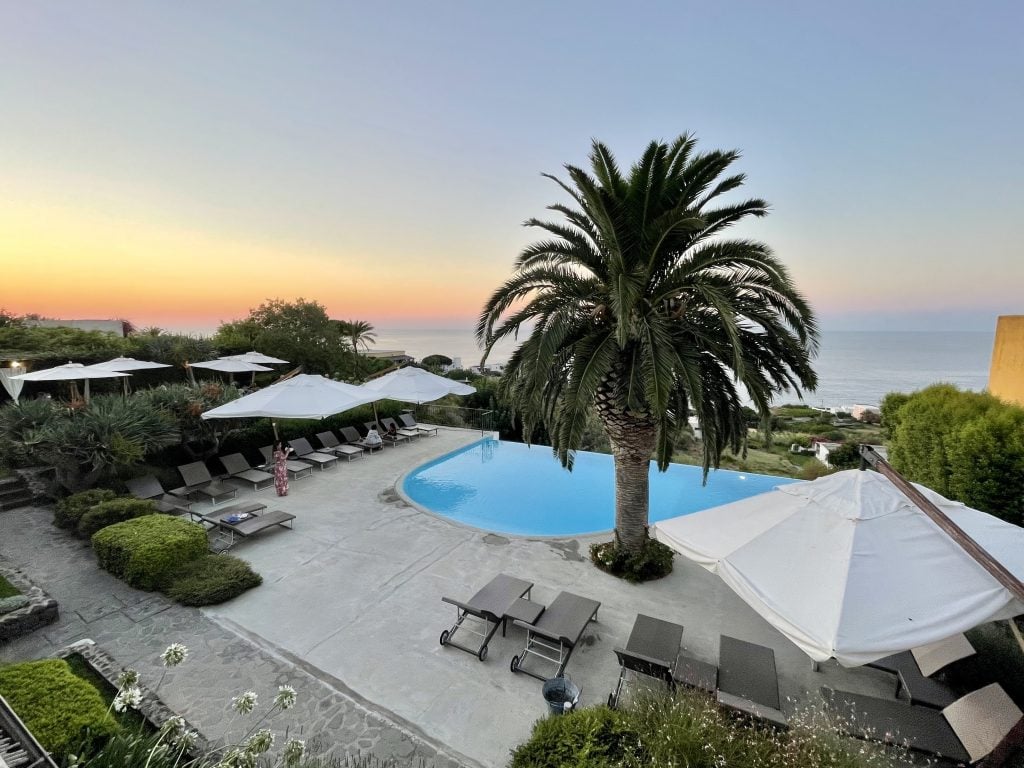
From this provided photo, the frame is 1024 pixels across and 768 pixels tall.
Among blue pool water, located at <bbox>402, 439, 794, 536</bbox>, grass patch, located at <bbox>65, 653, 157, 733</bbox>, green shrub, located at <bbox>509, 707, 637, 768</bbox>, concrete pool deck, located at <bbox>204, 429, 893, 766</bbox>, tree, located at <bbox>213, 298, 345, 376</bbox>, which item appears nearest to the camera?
green shrub, located at <bbox>509, 707, 637, 768</bbox>

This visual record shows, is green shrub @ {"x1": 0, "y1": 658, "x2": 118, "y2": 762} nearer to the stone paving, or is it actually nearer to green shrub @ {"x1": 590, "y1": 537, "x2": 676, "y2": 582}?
the stone paving

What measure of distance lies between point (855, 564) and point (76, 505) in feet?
42.0

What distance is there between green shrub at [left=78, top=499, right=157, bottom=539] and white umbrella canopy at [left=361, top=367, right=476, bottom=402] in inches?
253

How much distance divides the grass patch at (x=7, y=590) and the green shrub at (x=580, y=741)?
7672mm

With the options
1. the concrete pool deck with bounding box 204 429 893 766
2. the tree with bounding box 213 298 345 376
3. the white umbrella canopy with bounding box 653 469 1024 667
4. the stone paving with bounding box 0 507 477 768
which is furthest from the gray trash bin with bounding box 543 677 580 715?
the tree with bounding box 213 298 345 376

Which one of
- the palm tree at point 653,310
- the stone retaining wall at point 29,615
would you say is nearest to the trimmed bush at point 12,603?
the stone retaining wall at point 29,615

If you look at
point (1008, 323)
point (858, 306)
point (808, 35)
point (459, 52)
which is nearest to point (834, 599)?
point (1008, 323)

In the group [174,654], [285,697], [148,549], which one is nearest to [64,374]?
[148,549]

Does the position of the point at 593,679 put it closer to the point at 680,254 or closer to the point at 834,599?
the point at 834,599

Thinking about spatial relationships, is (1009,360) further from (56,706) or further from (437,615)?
(56,706)

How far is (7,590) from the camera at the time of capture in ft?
19.5

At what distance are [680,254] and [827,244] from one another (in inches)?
734

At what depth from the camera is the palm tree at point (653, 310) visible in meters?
5.79

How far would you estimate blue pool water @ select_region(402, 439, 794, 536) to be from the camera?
34.5 feet
